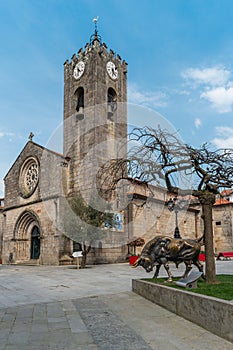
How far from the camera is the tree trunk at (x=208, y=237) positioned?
8.20 m

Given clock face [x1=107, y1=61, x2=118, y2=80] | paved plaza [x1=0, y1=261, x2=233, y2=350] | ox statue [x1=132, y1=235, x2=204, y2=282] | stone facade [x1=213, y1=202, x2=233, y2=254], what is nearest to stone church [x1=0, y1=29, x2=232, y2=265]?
clock face [x1=107, y1=61, x2=118, y2=80]

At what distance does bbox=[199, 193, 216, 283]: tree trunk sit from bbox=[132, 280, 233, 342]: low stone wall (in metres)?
1.58

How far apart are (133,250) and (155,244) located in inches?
681

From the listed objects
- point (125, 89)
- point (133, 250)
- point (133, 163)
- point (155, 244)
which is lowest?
point (133, 250)

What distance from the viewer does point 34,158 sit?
2842 cm

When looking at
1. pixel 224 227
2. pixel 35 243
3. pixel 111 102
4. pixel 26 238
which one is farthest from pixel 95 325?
pixel 224 227

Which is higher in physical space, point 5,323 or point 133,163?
point 133,163

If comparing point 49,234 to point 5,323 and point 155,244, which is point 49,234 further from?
point 5,323

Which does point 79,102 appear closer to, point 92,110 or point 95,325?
point 92,110

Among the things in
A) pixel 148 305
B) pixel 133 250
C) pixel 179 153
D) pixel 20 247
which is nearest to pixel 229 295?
pixel 148 305

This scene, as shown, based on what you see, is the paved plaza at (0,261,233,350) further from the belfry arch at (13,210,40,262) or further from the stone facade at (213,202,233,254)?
the stone facade at (213,202,233,254)

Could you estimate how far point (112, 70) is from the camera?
2856 cm

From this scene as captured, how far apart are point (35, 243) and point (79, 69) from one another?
15.3 m

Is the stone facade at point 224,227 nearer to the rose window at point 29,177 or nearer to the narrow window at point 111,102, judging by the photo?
the narrow window at point 111,102
